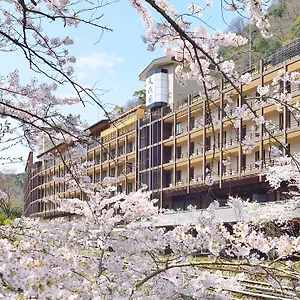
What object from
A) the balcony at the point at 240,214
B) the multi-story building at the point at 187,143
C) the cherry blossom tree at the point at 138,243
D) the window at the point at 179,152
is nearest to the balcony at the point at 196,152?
the multi-story building at the point at 187,143

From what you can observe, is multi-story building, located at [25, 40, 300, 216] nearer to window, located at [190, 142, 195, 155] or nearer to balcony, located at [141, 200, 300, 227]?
window, located at [190, 142, 195, 155]

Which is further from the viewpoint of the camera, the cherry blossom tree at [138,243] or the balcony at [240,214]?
the balcony at [240,214]

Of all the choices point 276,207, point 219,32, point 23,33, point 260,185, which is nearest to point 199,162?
point 260,185

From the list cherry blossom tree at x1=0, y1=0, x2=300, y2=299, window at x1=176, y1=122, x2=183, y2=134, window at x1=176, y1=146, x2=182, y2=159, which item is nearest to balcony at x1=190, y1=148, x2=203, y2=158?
window at x1=176, y1=146, x2=182, y2=159

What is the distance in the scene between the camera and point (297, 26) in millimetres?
43125

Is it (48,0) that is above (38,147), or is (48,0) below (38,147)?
above

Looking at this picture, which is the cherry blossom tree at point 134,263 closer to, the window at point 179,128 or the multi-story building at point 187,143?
the multi-story building at point 187,143

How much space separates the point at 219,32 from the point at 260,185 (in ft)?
60.0

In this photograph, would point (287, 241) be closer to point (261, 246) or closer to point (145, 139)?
point (261, 246)

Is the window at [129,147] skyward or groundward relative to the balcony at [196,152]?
skyward

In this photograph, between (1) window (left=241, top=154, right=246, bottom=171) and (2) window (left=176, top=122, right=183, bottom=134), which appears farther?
(2) window (left=176, top=122, right=183, bottom=134)

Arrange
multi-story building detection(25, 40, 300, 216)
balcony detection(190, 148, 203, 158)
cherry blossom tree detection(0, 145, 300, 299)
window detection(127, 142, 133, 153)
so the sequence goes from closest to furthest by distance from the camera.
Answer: cherry blossom tree detection(0, 145, 300, 299) < multi-story building detection(25, 40, 300, 216) < balcony detection(190, 148, 203, 158) < window detection(127, 142, 133, 153)

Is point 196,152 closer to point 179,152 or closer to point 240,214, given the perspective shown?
point 179,152

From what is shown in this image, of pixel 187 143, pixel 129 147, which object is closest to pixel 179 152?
pixel 187 143
